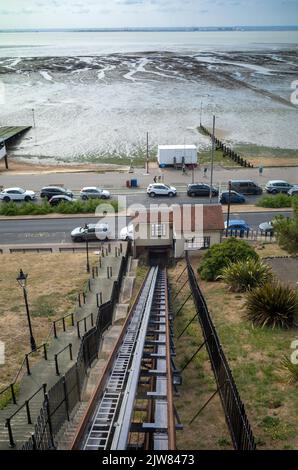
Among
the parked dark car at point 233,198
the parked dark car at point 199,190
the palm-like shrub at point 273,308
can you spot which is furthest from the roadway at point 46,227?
the palm-like shrub at point 273,308

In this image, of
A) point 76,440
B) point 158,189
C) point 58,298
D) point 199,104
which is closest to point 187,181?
point 158,189

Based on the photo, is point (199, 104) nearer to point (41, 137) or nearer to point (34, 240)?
point (41, 137)

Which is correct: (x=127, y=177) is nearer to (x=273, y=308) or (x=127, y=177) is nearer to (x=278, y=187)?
(x=278, y=187)

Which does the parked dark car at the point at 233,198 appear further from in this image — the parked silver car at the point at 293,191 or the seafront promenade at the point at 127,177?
the seafront promenade at the point at 127,177

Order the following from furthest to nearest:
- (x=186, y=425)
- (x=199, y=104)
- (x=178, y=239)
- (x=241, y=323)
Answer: (x=199, y=104), (x=178, y=239), (x=241, y=323), (x=186, y=425)

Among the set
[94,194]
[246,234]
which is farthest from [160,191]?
[246,234]

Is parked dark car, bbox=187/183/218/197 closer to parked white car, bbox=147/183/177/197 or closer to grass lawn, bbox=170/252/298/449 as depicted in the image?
parked white car, bbox=147/183/177/197

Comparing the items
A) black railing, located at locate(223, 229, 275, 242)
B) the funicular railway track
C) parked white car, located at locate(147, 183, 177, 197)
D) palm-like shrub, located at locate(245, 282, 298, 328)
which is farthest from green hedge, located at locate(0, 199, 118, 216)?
the funicular railway track
